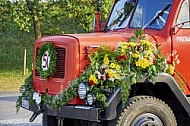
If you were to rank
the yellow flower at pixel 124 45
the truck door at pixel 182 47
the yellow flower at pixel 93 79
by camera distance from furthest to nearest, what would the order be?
1. the truck door at pixel 182 47
2. the yellow flower at pixel 124 45
3. the yellow flower at pixel 93 79

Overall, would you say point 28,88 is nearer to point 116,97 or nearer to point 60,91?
point 60,91

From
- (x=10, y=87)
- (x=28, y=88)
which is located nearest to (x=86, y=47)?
(x=28, y=88)

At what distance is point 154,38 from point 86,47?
1118 millimetres

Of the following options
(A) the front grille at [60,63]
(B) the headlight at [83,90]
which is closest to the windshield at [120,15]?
(A) the front grille at [60,63]

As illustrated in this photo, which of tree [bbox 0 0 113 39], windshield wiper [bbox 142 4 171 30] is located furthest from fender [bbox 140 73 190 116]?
tree [bbox 0 0 113 39]

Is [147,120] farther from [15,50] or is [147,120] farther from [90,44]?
[15,50]

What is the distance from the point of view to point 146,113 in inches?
288

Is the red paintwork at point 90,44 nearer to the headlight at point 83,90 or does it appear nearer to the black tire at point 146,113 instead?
the headlight at point 83,90

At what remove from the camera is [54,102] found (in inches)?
286

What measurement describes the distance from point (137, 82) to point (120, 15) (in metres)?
2.09

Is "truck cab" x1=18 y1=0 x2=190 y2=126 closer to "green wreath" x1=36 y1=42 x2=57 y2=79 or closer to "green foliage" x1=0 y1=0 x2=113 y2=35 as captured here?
"green wreath" x1=36 y1=42 x2=57 y2=79

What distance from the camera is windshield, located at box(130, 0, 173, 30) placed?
8.03 metres

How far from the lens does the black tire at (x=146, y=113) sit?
716cm

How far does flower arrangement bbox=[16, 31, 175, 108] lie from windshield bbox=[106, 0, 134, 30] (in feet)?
4.26
